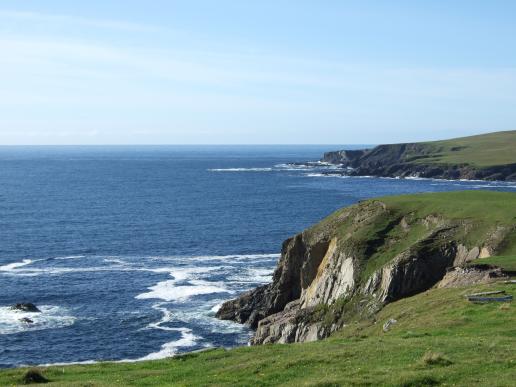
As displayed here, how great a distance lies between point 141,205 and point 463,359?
137 meters

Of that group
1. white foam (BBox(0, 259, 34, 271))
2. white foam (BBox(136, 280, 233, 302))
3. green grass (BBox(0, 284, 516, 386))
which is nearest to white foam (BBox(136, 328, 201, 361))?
white foam (BBox(136, 280, 233, 302))

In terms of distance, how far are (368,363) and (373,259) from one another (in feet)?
108

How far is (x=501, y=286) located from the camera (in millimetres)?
41469

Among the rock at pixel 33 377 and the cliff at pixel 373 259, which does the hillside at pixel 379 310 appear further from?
the rock at pixel 33 377

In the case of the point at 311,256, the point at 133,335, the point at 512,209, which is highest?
the point at 512,209

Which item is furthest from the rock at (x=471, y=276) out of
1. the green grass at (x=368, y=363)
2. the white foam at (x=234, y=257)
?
the white foam at (x=234, y=257)

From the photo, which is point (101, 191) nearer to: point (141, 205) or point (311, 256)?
point (141, 205)

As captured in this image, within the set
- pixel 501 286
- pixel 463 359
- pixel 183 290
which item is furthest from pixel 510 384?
pixel 183 290

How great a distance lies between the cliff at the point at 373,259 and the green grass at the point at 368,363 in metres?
11.9

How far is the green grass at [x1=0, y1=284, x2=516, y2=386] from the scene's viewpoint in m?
24.6

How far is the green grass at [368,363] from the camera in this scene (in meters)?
24.6

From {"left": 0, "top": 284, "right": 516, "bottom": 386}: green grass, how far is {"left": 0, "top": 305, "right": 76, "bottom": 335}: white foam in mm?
30617

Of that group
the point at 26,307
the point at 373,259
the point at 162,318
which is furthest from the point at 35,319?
the point at 373,259

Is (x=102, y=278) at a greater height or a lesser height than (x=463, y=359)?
lesser
